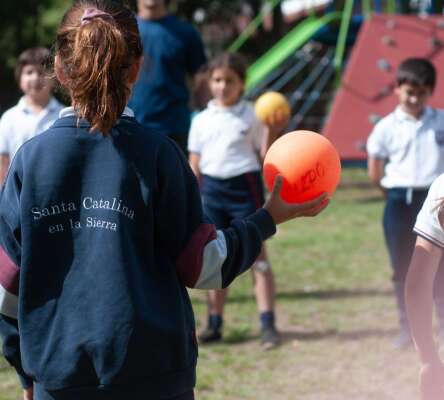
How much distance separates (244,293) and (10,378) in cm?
248

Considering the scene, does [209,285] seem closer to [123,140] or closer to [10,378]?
[123,140]

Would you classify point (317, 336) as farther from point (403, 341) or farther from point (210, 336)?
point (210, 336)

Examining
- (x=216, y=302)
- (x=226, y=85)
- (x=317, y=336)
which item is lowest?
(x=317, y=336)

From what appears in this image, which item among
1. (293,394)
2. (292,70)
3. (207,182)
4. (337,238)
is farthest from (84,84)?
(292,70)

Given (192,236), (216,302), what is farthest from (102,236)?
(216,302)

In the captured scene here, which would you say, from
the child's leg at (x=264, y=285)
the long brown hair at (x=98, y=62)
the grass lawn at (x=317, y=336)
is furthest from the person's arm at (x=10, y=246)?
the child's leg at (x=264, y=285)

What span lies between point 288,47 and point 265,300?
405 inches

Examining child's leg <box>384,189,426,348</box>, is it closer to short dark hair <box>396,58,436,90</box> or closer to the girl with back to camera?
short dark hair <box>396,58,436,90</box>

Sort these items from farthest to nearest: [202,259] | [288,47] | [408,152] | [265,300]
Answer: [288,47] → [265,300] → [408,152] → [202,259]

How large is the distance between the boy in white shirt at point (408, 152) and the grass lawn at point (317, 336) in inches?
27.2

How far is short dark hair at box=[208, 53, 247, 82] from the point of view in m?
5.46

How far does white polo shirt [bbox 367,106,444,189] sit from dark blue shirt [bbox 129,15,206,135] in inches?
57.6

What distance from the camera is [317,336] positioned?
5.75 metres

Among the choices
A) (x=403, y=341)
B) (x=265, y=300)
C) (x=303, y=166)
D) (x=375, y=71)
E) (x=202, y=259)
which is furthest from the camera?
(x=375, y=71)
